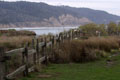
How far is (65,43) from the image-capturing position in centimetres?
1764

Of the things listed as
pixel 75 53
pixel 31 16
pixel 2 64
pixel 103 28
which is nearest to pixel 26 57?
pixel 2 64

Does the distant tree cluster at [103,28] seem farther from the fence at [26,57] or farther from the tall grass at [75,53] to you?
the fence at [26,57]

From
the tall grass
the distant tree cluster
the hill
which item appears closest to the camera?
the tall grass

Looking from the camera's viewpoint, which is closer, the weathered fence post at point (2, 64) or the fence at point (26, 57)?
the weathered fence post at point (2, 64)

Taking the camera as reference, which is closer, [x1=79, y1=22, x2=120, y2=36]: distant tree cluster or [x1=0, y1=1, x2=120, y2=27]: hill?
[x1=79, y1=22, x2=120, y2=36]: distant tree cluster

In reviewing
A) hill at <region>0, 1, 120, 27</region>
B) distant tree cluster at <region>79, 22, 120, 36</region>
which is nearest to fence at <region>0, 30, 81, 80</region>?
distant tree cluster at <region>79, 22, 120, 36</region>

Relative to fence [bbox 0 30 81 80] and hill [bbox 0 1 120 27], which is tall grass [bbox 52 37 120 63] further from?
hill [bbox 0 1 120 27]

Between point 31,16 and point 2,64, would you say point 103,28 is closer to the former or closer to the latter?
point 31,16

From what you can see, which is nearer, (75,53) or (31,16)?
(75,53)

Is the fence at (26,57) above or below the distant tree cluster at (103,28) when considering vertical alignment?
above

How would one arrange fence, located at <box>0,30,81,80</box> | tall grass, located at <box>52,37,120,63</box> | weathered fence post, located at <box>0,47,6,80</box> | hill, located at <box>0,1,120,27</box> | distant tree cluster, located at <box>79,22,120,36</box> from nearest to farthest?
weathered fence post, located at <box>0,47,6,80</box> → fence, located at <box>0,30,81,80</box> → tall grass, located at <box>52,37,120,63</box> → distant tree cluster, located at <box>79,22,120,36</box> → hill, located at <box>0,1,120,27</box>

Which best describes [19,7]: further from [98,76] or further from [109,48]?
[98,76]

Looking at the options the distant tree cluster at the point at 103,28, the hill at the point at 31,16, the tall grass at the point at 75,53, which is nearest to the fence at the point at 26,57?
the tall grass at the point at 75,53

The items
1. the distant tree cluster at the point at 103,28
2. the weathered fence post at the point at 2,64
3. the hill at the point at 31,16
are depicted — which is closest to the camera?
the weathered fence post at the point at 2,64
